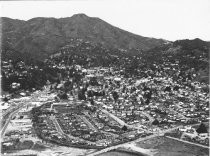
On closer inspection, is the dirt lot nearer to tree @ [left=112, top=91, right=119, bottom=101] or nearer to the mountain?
tree @ [left=112, top=91, right=119, bottom=101]

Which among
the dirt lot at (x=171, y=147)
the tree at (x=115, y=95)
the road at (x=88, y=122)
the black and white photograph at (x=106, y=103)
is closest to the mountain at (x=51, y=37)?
the black and white photograph at (x=106, y=103)

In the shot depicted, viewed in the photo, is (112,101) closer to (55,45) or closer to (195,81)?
(195,81)

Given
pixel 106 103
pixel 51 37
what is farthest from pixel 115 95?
pixel 51 37

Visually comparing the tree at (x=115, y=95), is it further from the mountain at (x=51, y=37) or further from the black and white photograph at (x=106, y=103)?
the mountain at (x=51, y=37)

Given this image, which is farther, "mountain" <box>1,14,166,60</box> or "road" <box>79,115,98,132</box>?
"mountain" <box>1,14,166,60</box>

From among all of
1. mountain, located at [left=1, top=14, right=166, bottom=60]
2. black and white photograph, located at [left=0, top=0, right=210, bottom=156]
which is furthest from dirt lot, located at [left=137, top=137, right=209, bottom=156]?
mountain, located at [left=1, top=14, right=166, bottom=60]

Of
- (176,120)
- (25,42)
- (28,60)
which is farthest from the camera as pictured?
(25,42)

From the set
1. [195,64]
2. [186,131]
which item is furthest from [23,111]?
[195,64]

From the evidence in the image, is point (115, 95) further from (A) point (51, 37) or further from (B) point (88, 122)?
(A) point (51, 37)
